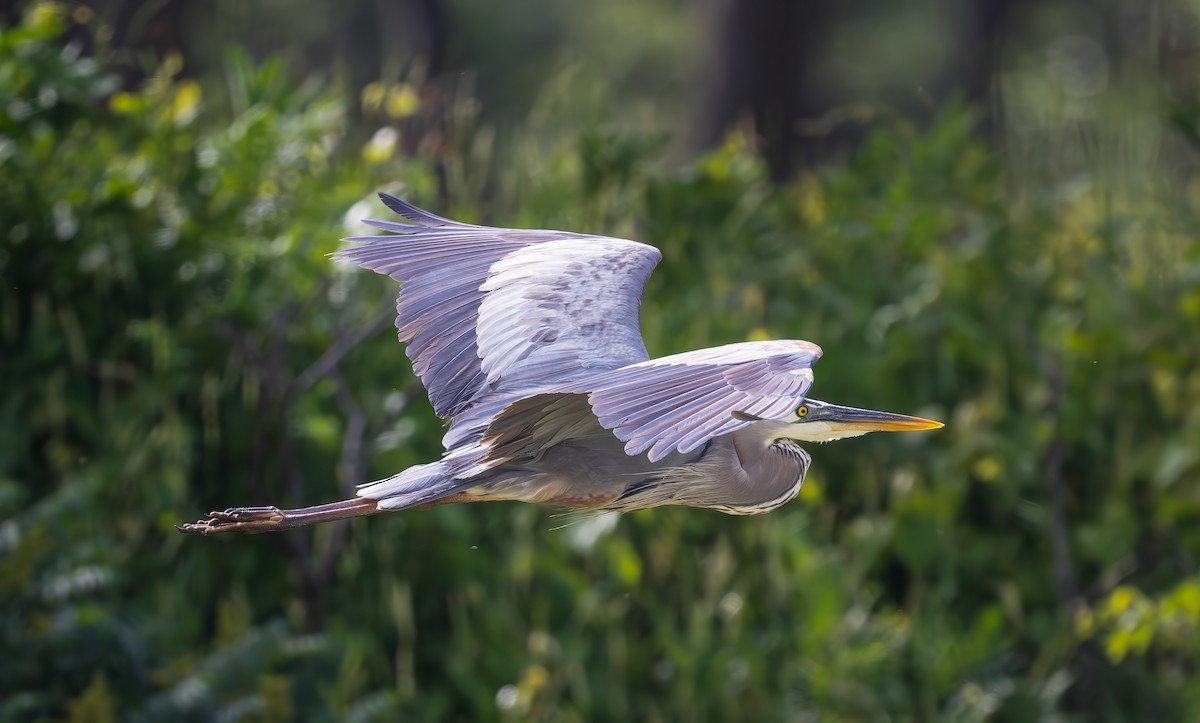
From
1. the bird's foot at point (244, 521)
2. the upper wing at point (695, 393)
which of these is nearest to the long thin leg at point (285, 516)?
the bird's foot at point (244, 521)

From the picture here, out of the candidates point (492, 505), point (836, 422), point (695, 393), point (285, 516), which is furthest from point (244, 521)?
point (492, 505)

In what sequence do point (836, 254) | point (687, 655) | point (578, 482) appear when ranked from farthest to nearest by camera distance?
point (836, 254) < point (687, 655) < point (578, 482)

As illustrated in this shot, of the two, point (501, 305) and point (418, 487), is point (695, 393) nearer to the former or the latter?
point (418, 487)

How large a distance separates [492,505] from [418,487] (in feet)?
9.67

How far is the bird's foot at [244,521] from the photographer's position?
4145 millimetres

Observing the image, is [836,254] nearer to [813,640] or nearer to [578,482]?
[813,640]

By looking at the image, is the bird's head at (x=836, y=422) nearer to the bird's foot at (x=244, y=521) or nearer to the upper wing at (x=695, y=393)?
the upper wing at (x=695, y=393)

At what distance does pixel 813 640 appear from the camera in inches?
264

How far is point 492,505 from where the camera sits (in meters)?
7.02

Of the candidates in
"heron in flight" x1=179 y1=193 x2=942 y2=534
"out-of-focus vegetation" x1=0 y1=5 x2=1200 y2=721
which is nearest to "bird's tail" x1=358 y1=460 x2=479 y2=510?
"heron in flight" x1=179 y1=193 x2=942 y2=534

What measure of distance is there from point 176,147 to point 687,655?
3125 millimetres

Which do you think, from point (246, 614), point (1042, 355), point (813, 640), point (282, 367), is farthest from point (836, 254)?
point (246, 614)

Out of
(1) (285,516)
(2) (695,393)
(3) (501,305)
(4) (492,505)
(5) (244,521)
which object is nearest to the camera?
(2) (695,393)

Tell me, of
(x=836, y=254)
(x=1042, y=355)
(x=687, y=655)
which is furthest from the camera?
(x=836, y=254)
